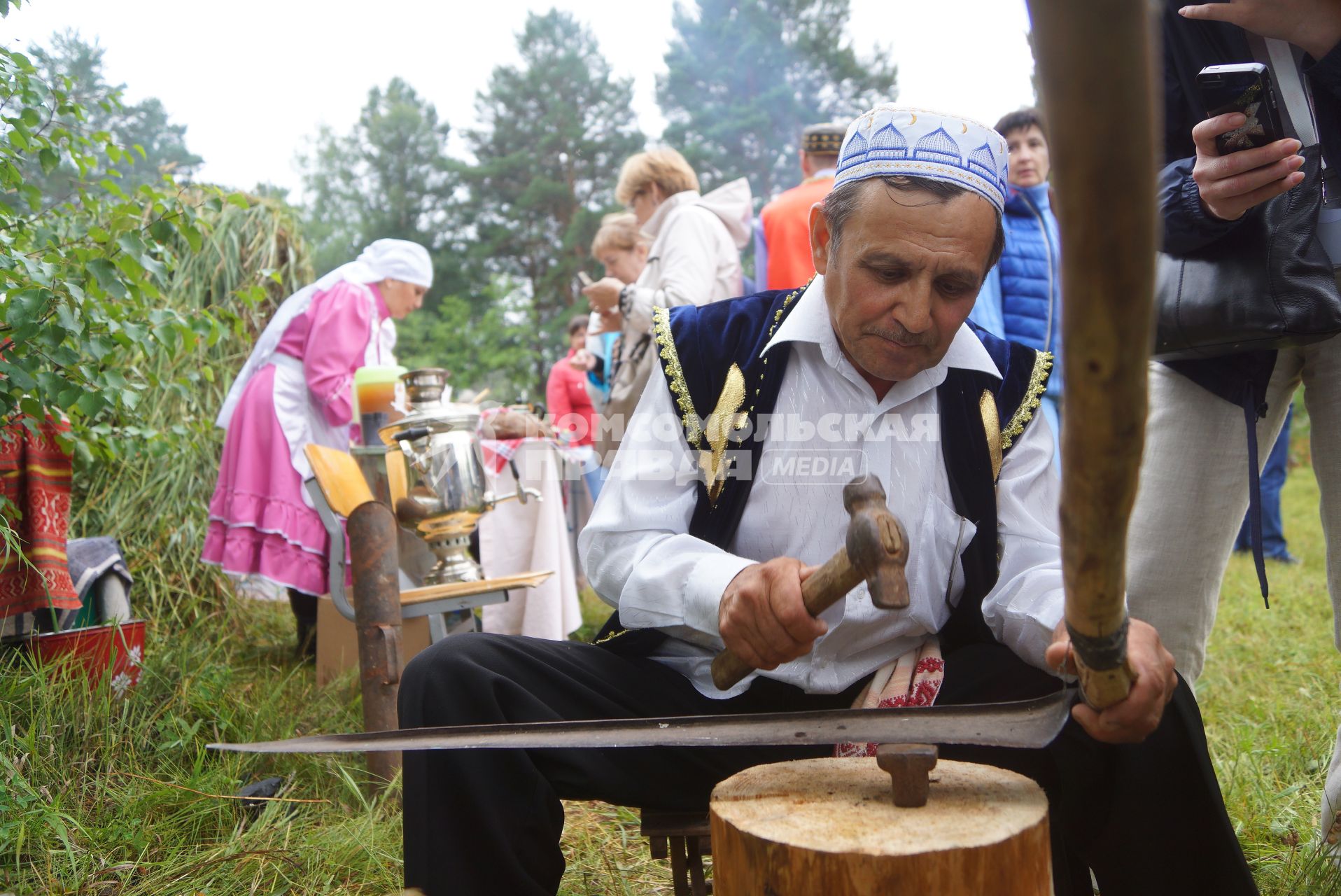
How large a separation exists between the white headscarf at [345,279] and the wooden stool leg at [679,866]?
3.99 metres

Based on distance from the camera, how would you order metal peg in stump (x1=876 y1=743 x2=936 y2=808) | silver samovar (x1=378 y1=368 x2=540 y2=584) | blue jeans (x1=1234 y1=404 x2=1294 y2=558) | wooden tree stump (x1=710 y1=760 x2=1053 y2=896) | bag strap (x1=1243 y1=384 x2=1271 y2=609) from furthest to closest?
1. blue jeans (x1=1234 y1=404 x2=1294 y2=558)
2. silver samovar (x1=378 y1=368 x2=540 y2=584)
3. bag strap (x1=1243 y1=384 x2=1271 y2=609)
4. metal peg in stump (x1=876 y1=743 x2=936 y2=808)
5. wooden tree stump (x1=710 y1=760 x2=1053 y2=896)

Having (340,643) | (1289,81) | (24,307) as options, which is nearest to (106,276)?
(24,307)

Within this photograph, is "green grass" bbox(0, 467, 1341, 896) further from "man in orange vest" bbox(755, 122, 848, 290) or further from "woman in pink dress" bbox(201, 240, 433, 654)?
"man in orange vest" bbox(755, 122, 848, 290)

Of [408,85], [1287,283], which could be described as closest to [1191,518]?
[1287,283]

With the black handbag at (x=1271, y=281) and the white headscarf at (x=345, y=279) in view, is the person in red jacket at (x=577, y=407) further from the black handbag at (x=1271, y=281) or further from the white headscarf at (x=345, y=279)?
the black handbag at (x=1271, y=281)

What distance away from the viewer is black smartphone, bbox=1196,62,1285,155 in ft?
6.16

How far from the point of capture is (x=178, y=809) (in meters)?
2.78

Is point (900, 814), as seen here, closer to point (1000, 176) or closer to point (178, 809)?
point (1000, 176)

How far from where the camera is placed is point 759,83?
2884 centimetres

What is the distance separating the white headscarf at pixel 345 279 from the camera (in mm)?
5148

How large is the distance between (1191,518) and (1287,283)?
53 cm

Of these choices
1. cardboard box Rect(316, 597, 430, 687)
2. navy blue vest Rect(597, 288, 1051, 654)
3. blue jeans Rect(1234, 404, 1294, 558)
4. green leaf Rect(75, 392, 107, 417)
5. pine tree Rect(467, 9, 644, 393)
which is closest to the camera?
navy blue vest Rect(597, 288, 1051, 654)

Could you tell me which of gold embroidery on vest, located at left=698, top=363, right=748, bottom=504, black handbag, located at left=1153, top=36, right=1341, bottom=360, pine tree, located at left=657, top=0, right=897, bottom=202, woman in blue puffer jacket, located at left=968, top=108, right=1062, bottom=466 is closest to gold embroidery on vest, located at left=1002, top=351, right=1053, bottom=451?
black handbag, located at left=1153, top=36, right=1341, bottom=360

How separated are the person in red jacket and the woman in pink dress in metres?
1.95
